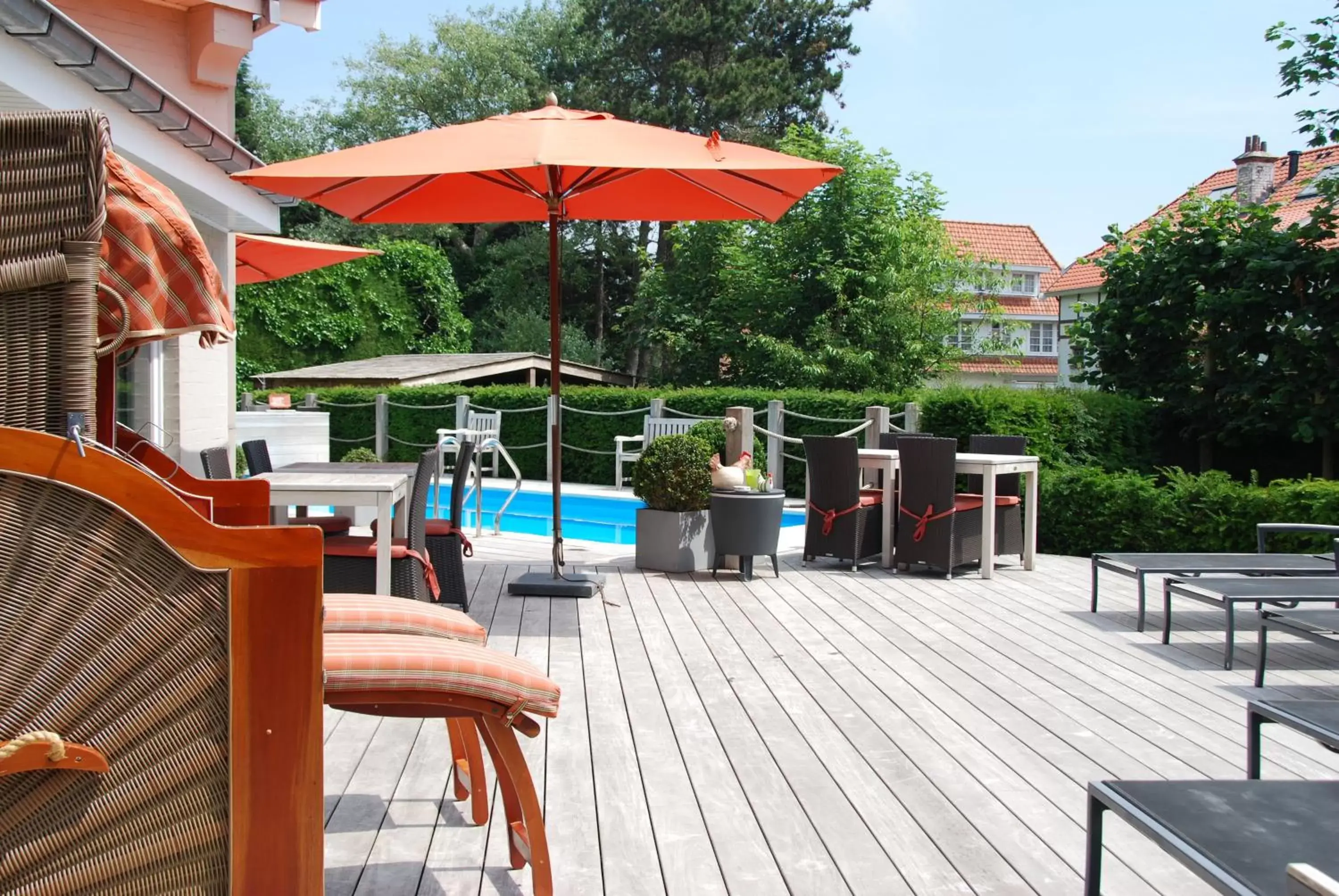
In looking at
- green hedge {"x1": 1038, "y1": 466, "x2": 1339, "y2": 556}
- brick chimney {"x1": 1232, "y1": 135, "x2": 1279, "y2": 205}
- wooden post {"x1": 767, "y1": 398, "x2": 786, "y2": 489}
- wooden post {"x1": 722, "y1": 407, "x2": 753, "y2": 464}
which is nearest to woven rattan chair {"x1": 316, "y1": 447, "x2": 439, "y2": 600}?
wooden post {"x1": 722, "y1": 407, "x2": 753, "y2": 464}

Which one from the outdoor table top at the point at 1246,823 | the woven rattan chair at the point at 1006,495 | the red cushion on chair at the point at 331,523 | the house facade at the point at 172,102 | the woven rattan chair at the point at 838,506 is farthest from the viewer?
the woven rattan chair at the point at 1006,495

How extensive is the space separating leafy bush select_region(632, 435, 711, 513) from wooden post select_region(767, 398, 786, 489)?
7.54 meters

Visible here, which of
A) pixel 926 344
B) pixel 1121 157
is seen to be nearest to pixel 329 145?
pixel 926 344

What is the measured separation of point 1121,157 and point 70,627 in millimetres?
28267

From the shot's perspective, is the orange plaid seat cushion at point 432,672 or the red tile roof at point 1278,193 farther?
the red tile roof at point 1278,193

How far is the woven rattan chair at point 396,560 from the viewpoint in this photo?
496 cm

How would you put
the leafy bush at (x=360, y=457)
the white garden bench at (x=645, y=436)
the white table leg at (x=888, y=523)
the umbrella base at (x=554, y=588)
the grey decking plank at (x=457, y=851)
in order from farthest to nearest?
1. the white garden bench at (x=645, y=436)
2. the leafy bush at (x=360, y=457)
3. the white table leg at (x=888, y=523)
4. the umbrella base at (x=554, y=588)
5. the grey decking plank at (x=457, y=851)

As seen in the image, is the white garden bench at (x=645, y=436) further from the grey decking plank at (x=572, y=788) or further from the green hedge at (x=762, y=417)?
the grey decking plank at (x=572, y=788)

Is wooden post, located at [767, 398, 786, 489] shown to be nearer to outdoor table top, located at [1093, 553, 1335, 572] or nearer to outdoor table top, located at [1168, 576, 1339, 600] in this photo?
outdoor table top, located at [1093, 553, 1335, 572]

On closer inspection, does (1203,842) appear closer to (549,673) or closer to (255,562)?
(255,562)

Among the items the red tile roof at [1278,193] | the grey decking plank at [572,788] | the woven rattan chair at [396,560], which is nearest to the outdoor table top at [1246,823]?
the grey decking plank at [572,788]

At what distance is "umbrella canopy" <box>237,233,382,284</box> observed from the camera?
925cm

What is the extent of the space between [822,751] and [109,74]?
4.12 meters

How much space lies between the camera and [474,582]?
283 inches
